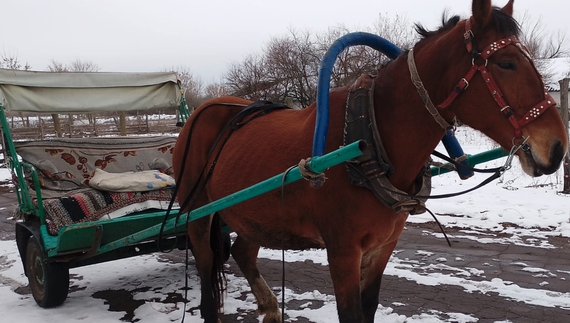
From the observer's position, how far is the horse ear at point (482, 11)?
178 cm

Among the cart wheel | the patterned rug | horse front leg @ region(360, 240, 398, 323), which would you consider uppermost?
the patterned rug

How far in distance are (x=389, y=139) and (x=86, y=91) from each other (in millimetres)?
4070

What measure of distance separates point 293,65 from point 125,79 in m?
15.0

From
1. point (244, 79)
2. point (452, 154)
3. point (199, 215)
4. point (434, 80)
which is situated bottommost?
point (199, 215)

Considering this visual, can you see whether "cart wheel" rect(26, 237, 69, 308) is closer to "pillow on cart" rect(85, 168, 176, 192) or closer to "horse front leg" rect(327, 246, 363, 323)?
"pillow on cart" rect(85, 168, 176, 192)

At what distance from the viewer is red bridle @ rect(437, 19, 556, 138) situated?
1688 mm

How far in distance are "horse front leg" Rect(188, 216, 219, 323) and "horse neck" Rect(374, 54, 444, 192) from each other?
1775 millimetres

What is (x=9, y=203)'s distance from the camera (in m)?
9.57

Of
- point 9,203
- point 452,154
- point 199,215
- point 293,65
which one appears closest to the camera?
point 452,154

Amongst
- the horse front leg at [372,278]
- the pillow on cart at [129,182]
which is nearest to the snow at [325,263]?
the horse front leg at [372,278]

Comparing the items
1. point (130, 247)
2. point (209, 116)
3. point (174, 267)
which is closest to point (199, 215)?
point (209, 116)

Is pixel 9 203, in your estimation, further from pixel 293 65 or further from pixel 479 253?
pixel 293 65

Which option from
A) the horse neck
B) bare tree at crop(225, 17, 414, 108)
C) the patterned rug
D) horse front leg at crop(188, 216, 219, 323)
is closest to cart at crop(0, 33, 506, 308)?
the patterned rug

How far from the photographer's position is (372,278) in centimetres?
266
